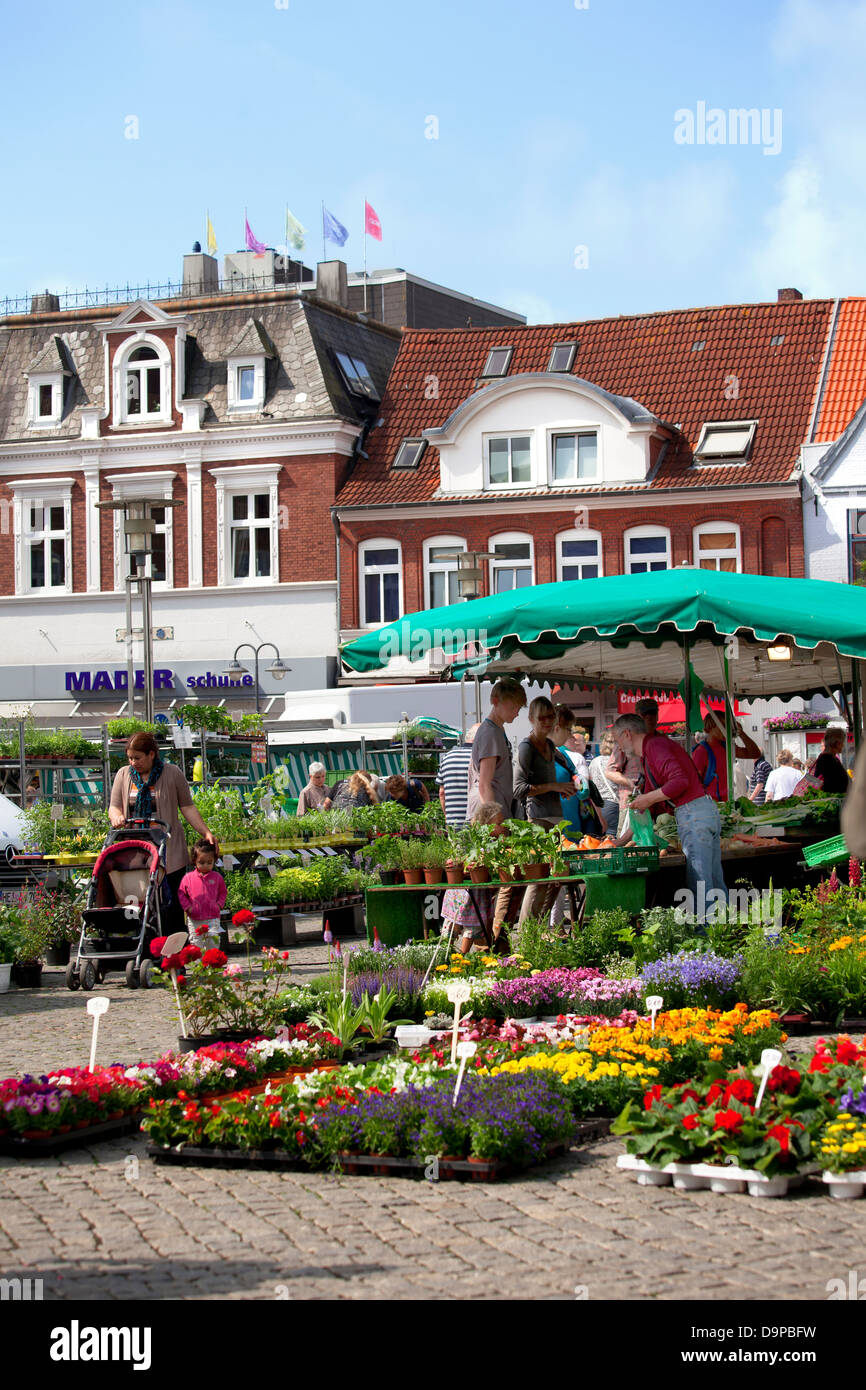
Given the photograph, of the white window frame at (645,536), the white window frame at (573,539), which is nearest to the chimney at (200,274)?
the white window frame at (573,539)

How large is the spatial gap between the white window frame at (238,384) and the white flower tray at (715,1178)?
34.6 m

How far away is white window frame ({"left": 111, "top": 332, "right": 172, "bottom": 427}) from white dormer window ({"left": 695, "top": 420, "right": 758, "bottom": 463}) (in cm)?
1227

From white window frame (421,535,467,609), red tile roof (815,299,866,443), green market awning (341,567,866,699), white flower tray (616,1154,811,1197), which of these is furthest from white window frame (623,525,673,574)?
white flower tray (616,1154,811,1197)

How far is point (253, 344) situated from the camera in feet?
132

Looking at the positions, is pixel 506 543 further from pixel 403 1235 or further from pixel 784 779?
pixel 403 1235

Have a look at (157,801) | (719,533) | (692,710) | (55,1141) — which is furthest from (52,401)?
(55,1141)

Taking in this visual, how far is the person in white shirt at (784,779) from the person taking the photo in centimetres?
2075

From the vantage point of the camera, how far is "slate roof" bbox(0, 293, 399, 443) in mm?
39969

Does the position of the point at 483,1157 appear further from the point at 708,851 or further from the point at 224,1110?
the point at 708,851

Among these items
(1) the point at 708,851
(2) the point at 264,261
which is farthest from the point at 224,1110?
(2) the point at 264,261

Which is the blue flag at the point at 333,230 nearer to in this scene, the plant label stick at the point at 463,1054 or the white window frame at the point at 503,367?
the white window frame at the point at 503,367

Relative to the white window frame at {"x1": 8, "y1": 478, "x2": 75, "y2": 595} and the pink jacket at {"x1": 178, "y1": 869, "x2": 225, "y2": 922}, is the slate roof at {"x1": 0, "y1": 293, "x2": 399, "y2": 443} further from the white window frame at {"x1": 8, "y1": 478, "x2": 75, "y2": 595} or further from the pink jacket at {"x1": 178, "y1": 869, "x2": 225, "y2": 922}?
the pink jacket at {"x1": 178, "y1": 869, "x2": 225, "y2": 922}

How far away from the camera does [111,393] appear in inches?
1613
